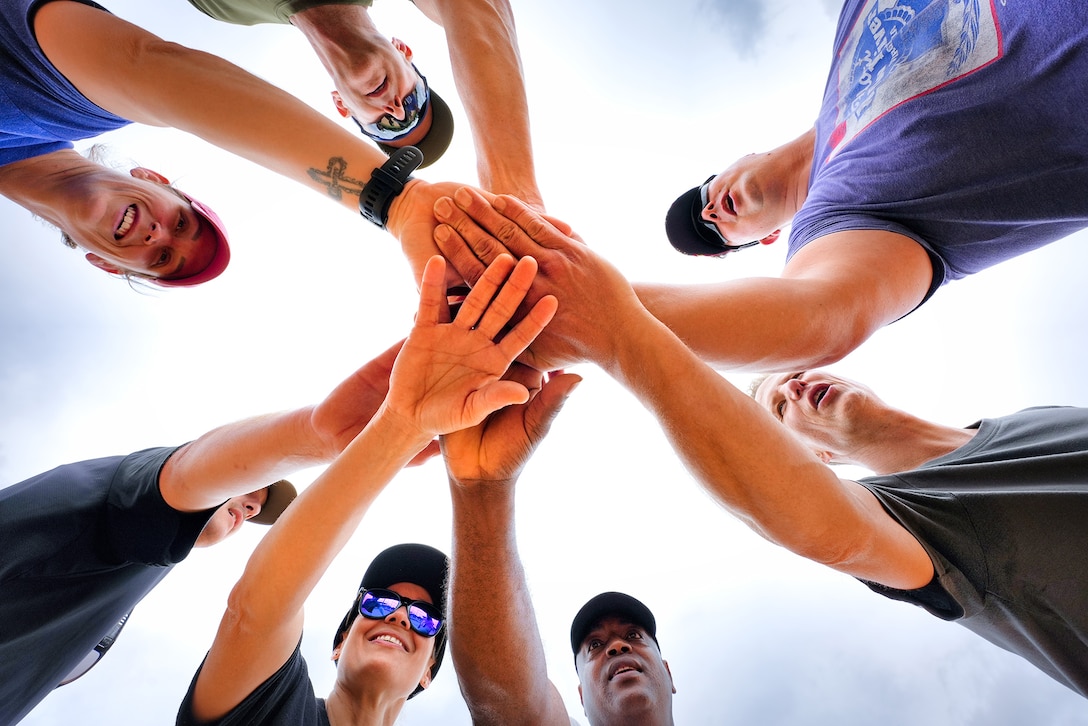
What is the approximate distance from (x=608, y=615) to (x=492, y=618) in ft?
4.41

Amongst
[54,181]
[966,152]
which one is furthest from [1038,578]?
[54,181]

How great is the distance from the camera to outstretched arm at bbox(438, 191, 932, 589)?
43.2 inches

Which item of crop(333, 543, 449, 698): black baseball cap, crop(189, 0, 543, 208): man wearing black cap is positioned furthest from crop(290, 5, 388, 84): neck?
crop(333, 543, 449, 698): black baseball cap

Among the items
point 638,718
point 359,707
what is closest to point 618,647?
point 638,718

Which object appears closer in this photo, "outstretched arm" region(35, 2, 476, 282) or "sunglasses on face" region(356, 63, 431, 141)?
"outstretched arm" region(35, 2, 476, 282)

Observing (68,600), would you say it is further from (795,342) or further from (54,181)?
(795,342)

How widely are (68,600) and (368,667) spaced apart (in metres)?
1.15

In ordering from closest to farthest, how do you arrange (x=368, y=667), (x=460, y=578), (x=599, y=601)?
(x=460, y=578) < (x=368, y=667) < (x=599, y=601)

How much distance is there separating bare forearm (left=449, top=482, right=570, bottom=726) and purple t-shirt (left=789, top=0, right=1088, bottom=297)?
1400 mm

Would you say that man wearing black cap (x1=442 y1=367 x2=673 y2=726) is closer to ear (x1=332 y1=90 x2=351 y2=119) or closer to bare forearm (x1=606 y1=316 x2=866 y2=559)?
bare forearm (x1=606 y1=316 x2=866 y2=559)

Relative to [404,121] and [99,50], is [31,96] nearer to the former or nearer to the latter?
[99,50]

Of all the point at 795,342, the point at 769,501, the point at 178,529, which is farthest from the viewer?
the point at 178,529

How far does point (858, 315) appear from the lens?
58.1 inches

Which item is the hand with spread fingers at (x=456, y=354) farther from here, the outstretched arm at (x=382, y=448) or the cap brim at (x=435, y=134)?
the cap brim at (x=435, y=134)
